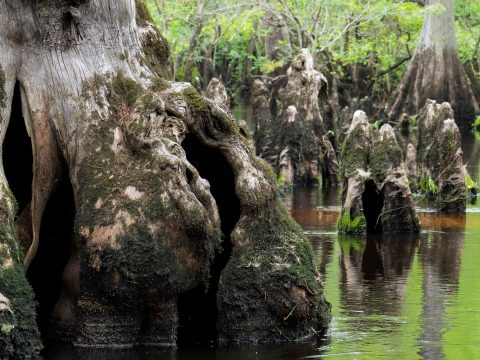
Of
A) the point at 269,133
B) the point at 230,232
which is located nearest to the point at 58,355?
the point at 230,232

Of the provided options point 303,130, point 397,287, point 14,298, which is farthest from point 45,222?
point 303,130

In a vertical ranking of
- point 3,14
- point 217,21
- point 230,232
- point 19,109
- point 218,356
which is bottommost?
point 218,356

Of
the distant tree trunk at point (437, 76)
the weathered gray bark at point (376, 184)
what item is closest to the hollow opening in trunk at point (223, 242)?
the weathered gray bark at point (376, 184)

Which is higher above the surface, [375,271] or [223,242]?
[223,242]

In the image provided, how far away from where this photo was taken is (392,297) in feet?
34.8

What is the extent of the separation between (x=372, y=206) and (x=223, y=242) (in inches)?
253

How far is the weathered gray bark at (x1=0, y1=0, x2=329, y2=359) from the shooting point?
8.30 metres

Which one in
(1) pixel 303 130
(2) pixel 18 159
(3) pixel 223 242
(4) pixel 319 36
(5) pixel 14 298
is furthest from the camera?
(4) pixel 319 36

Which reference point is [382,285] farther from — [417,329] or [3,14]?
[3,14]

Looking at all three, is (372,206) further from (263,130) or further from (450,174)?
(263,130)

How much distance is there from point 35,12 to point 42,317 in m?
2.24

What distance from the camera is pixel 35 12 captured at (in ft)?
28.8

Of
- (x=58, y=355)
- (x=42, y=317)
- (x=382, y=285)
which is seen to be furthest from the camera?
(x=382, y=285)

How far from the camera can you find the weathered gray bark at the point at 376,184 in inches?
583
